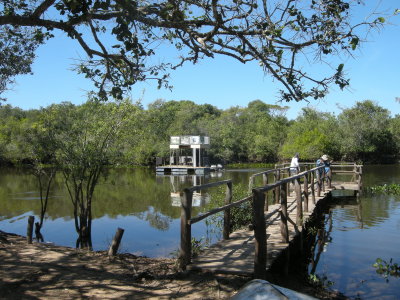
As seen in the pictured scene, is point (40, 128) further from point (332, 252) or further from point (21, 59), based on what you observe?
point (332, 252)

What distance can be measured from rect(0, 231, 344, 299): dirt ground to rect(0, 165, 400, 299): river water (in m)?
2.24

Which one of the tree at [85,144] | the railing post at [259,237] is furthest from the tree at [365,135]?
the railing post at [259,237]

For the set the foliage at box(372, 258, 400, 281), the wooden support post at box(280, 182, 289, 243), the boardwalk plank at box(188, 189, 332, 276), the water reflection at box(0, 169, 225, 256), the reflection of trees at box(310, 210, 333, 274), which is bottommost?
the water reflection at box(0, 169, 225, 256)

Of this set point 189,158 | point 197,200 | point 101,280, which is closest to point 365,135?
point 189,158

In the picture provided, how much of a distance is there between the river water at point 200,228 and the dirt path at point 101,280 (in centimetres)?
293

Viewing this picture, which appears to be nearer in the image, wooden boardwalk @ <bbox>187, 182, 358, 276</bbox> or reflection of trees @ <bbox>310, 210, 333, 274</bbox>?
wooden boardwalk @ <bbox>187, 182, 358, 276</bbox>

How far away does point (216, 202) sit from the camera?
39.0ft

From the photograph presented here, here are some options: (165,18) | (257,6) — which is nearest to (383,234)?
(257,6)

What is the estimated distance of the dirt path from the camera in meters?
4.81

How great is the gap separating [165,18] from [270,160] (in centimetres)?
5934

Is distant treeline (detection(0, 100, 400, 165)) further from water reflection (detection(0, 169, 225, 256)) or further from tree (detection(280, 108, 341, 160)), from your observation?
water reflection (detection(0, 169, 225, 256))

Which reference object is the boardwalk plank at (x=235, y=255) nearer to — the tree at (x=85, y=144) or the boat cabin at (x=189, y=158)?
the tree at (x=85, y=144)

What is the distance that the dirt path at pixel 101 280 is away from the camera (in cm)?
481

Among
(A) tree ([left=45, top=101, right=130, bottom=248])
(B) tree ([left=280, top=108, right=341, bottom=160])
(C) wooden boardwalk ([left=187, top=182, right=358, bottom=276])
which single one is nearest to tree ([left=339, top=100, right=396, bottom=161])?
(B) tree ([left=280, top=108, right=341, bottom=160])
